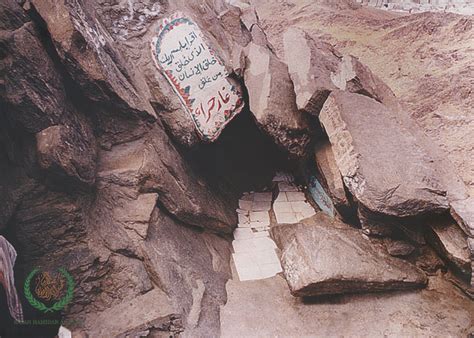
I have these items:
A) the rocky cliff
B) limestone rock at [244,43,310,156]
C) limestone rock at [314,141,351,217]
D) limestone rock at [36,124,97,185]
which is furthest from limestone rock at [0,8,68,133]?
limestone rock at [314,141,351,217]

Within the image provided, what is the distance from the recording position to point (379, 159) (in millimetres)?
3785

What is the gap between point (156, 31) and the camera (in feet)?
15.0

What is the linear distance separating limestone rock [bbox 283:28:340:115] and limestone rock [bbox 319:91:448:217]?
0.51ft

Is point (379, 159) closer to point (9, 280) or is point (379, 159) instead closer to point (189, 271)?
point (189, 271)

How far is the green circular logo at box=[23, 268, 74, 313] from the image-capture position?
348cm

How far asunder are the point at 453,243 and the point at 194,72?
10.3 ft

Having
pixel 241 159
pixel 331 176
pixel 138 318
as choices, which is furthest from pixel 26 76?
pixel 331 176

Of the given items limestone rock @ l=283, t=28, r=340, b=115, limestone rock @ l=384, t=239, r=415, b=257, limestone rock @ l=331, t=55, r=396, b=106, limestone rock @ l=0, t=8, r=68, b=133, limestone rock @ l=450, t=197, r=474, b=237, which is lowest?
limestone rock @ l=384, t=239, r=415, b=257

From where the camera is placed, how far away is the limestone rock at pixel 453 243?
11.3 feet

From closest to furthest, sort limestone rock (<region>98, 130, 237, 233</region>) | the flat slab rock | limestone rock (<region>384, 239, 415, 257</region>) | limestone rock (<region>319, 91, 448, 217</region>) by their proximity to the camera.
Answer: limestone rock (<region>319, 91, 448, 217</region>) → the flat slab rock → limestone rock (<region>384, 239, 415, 257</region>) → limestone rock (<region>98, 130, 237, 233</region>)

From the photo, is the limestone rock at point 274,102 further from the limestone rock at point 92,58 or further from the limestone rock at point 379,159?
the limestone rock at point 92,58

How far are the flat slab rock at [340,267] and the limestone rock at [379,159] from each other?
56 cm

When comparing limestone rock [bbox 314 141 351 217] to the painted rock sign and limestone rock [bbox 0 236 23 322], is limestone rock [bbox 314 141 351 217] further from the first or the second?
limestone rock [bbox 0 236 23 322]

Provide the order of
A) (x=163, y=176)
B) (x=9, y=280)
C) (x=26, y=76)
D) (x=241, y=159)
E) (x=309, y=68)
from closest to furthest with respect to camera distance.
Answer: (x=9, y=280) < (x=26, y=76) < (x=163, y=176) < (x=309, y=68) < (x=241, y=159)
